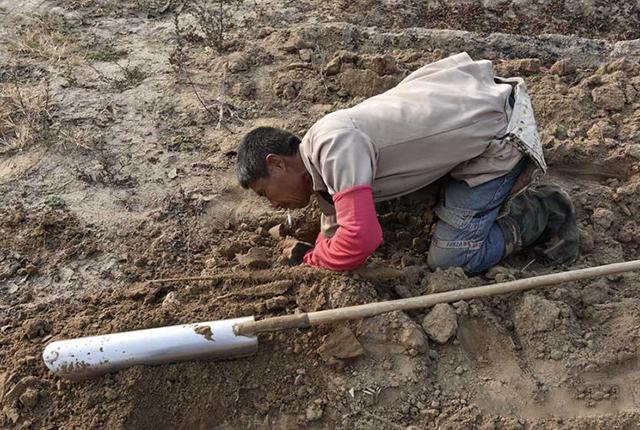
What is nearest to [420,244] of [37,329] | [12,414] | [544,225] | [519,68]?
[544,225]

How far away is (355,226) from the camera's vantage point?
2717 mm

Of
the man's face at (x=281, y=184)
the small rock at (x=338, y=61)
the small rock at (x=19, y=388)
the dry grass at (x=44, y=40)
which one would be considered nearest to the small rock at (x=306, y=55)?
the small rock at (x=338, y=61)

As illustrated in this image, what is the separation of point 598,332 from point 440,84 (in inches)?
55.0

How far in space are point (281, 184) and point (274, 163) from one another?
108 mm

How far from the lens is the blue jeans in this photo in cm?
323

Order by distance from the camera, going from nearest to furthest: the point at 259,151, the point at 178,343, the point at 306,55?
the point at 178,343
the point at 259,151
the point at 306,55

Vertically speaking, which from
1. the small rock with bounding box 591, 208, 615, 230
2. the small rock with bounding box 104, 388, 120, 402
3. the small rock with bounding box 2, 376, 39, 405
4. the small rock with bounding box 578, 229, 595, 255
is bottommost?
the small rock with bounding box 578, 229, 595, 255

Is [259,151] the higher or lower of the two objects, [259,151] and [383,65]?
the higher

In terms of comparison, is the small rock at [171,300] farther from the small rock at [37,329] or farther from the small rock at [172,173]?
the small rock at [172,173]

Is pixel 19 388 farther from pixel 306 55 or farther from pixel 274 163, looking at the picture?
pixel 306 55

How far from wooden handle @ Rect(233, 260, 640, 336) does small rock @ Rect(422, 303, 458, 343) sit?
9 cm

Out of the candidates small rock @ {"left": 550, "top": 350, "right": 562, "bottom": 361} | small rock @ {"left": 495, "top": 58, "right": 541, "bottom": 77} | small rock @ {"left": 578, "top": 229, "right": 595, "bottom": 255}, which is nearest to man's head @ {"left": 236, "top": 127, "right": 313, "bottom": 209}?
small rock @ {"left": 550, "top": 350, "right": 562, "bottom": 361}

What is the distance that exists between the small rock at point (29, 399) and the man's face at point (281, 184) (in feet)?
4.26

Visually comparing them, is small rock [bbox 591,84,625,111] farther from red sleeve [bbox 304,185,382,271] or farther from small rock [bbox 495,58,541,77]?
red sleeve [bbox 304,185,382,271]
